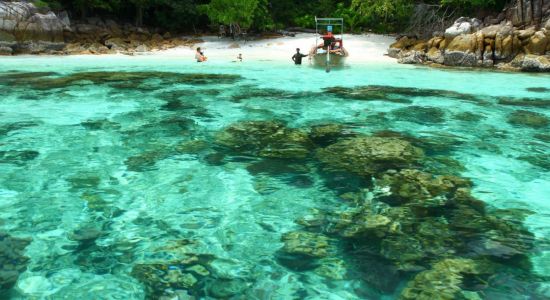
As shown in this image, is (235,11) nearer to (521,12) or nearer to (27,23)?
(27,23)

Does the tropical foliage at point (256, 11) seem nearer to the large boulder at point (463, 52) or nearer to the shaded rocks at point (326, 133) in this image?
the large boulder at point (463, 52)

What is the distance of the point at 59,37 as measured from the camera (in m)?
26.3

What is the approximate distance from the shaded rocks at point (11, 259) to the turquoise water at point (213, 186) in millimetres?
24

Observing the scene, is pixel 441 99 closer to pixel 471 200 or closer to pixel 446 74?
→ pixel 446 74

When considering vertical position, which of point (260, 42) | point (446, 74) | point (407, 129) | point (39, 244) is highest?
point (260, 42)

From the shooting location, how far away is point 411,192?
520cm

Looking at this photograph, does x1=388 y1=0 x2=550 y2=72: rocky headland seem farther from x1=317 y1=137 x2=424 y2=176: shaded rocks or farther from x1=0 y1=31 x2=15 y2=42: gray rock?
x1=0 y1=31 x2=15 y2=42: gray rock

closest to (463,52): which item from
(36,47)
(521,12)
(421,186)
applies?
(521,12)

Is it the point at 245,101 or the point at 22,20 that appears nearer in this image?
the point at 245,101

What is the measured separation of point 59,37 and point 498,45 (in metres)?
24.7

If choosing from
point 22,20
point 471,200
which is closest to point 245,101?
point 471,200

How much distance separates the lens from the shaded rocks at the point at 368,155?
6.12 metres

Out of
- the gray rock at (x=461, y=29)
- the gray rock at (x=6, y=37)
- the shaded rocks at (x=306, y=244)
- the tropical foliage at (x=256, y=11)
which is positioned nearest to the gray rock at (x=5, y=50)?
the gray rock at (x=6, y=37)

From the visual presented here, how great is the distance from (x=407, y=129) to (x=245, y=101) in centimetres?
471
